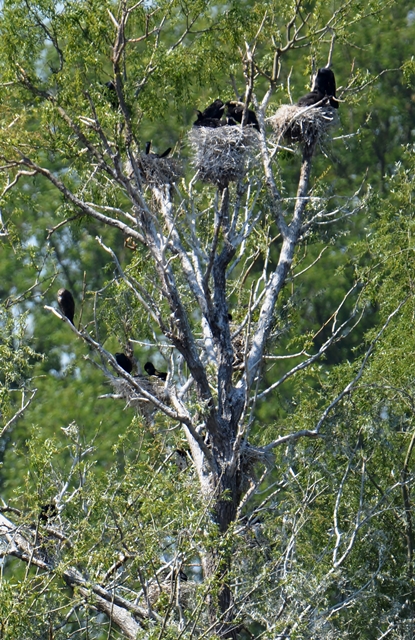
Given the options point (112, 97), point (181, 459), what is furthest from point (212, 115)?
point (181, 459)

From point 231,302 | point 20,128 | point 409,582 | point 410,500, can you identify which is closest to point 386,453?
point 410,500

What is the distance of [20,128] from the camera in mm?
11789

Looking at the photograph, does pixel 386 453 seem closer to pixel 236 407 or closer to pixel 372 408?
pixel 372 408

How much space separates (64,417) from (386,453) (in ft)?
35.7

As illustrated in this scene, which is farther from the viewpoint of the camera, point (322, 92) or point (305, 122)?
point (322, 92)

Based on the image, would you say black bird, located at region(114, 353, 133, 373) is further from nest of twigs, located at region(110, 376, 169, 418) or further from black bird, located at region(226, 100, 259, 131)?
black bird, located at region(226, 100, 259, 131)

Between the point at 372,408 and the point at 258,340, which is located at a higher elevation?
the point at 258,340

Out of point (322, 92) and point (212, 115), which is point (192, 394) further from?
point (322, 92)

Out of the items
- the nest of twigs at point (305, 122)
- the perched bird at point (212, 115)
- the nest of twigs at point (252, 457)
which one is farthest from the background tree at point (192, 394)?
the perched bird at point (212, 115)

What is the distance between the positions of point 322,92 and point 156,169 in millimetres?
2186

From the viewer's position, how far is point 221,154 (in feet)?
37.9

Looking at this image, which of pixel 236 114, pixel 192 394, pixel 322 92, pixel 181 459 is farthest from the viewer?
pixel 192 394

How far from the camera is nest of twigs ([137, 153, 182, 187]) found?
40.7 feet

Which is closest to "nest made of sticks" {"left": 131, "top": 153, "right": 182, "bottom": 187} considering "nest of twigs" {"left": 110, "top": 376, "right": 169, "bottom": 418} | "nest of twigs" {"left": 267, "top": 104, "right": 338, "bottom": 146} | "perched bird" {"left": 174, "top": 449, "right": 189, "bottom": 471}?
"nest of twigs" {"left": 267, "top": 104, "right": 338, "bottom": 146}
